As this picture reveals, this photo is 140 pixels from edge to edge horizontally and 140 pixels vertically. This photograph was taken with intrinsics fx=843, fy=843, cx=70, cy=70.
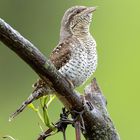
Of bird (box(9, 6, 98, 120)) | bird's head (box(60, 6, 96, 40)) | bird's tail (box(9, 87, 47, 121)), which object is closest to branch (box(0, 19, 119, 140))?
bird's tail (box(9, 87, 47, 121))

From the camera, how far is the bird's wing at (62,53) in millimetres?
3701

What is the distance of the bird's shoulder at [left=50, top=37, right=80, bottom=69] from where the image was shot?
3703 mm

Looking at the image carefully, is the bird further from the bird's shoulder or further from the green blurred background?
the green blurred background

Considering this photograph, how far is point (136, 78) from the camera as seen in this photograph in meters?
8.27

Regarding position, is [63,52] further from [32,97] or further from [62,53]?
[32,97]

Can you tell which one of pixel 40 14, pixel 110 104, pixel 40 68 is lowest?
pixel 110 104

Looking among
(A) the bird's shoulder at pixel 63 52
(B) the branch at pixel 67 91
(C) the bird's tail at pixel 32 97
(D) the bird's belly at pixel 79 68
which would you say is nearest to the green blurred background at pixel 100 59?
(A) the bird's shoulder at pixel 63 52

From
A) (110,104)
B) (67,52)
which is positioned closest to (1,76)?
(110,104)

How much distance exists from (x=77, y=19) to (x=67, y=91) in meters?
1.78

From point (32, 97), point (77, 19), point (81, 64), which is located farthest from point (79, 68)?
point (77, 19)

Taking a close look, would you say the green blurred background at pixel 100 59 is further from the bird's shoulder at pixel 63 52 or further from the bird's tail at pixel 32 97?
the bird's tail at pixel 32 97

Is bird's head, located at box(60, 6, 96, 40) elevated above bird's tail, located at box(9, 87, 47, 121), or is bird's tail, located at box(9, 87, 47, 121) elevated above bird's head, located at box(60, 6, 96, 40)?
bird's head, located at box(60, 6, 96, 40)

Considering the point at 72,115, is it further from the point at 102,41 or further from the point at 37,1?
the point at 37,1

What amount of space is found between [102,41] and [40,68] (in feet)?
24.9
